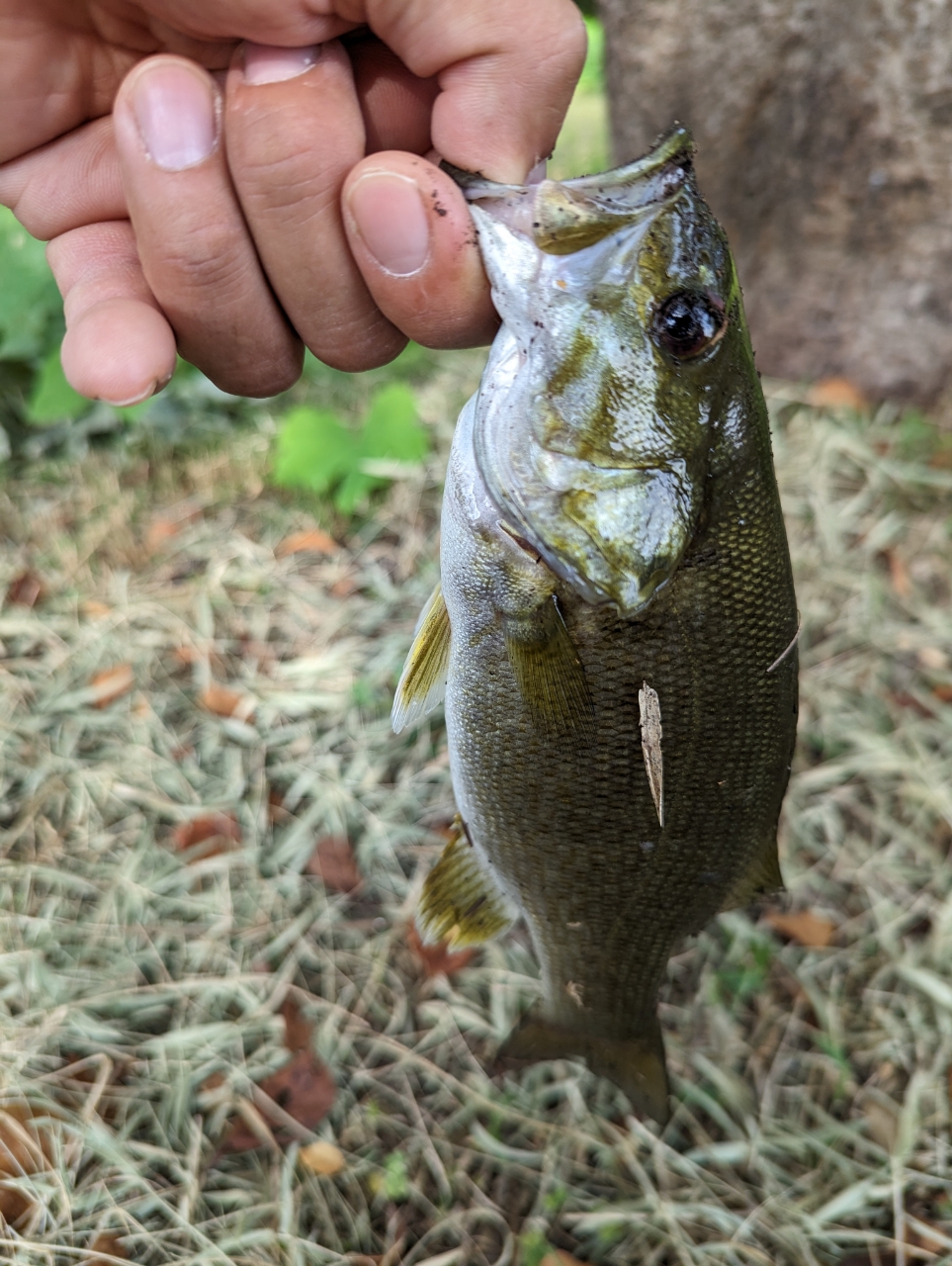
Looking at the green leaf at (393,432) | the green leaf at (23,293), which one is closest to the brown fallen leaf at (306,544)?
the green leaf at (393,432)

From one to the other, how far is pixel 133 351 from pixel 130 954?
165 cm

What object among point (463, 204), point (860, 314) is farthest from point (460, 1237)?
point (860, 314)

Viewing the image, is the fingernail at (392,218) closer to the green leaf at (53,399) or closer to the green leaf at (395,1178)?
the green leaf at (395,1178)

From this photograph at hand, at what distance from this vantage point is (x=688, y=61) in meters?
3.02

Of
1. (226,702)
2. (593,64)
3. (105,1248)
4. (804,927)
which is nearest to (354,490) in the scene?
(226,702)

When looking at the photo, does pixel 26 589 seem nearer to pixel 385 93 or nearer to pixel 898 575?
pixel 385 93

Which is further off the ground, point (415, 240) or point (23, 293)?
point (415, 240)

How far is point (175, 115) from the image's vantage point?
1.19m

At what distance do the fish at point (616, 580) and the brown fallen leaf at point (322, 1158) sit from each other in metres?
0.96

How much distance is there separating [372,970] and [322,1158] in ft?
1.41

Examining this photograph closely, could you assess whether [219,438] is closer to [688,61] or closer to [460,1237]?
[688,61]

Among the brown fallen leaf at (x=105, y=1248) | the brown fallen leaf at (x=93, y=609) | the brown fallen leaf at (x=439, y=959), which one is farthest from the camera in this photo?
the brown fallen leaf at (x=93, y=609)

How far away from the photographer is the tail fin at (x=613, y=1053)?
160 centimetres

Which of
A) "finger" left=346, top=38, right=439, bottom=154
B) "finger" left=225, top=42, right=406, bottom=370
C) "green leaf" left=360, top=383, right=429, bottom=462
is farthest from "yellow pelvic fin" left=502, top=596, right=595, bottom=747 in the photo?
"green leaf" left=360, top=383, right=429, bottom=462
